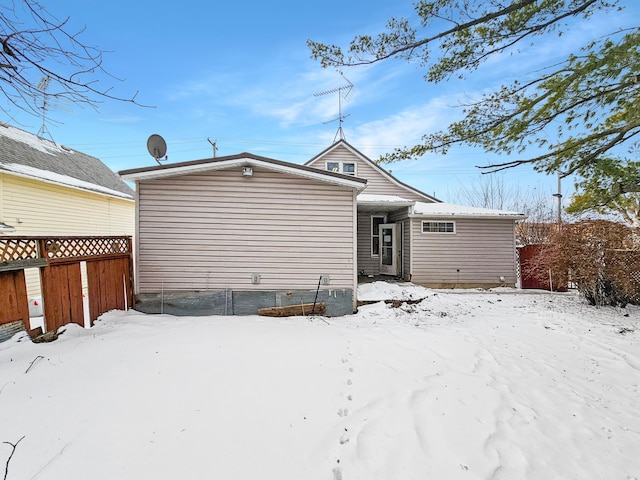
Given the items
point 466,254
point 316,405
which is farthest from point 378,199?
point 316,405

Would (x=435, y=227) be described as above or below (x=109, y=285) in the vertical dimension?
above

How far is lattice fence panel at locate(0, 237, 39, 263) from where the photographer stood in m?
3.32

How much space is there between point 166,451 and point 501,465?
2.28 meters

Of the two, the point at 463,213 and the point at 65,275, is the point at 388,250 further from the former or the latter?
the point at 65,275

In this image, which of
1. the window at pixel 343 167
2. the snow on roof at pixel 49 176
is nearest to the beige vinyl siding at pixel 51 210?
the snow on roof at pixel 49 176

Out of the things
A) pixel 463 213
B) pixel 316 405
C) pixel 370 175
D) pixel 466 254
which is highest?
pixel 370 175

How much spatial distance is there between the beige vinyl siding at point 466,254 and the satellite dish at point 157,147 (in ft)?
26.5

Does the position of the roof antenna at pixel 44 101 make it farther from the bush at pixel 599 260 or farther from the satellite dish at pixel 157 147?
the bush at pixel 599 260

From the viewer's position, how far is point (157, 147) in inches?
272

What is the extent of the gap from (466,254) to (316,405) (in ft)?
30.8

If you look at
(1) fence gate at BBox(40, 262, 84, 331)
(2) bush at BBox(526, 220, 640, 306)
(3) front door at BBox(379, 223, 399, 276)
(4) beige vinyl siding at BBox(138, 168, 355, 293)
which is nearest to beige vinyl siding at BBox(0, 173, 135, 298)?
(4) beige vinyl siding at BBox(138, 168, 355, 293)

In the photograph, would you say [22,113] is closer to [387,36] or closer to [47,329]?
[47,329]

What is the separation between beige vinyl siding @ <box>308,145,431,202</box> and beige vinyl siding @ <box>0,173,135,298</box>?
9.34 metres

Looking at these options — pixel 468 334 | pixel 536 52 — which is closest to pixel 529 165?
pixel 536 52
